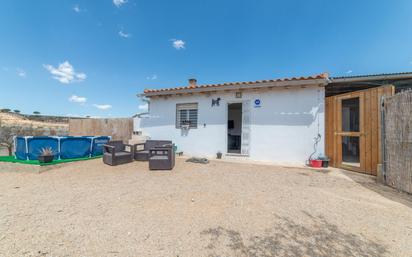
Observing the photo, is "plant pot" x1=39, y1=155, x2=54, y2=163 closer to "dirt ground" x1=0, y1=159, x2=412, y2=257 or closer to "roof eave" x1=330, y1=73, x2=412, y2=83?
"dirt ground" x1=0, y1=159, x2=412, y2=257

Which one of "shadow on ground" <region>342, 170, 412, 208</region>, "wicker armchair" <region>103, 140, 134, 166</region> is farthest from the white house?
"wicker armchair" <region>103, 140, 134, 166</region>

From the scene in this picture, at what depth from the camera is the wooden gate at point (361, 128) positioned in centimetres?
485

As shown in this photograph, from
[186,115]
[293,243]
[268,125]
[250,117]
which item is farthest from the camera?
[186,115]

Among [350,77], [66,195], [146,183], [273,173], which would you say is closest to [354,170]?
[273,173]

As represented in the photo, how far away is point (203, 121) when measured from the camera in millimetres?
7668

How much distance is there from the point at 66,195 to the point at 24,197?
30.8 inches

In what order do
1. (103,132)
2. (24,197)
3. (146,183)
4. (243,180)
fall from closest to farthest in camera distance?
(24,197)
(146,183)
(243,180)
(103,132)

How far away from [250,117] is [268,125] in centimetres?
77

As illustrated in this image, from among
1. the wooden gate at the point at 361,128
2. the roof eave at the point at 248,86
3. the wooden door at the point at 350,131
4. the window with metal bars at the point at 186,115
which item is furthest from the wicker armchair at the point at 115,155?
the wooden door at the point at 350,131

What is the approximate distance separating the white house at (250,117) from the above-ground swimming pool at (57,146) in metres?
2.76

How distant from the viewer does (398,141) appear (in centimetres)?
387

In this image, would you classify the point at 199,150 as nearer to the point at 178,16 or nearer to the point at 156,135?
the point at 156,135

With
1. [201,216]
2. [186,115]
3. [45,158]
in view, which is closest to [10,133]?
[45,158]

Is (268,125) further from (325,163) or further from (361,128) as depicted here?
(361,128)
